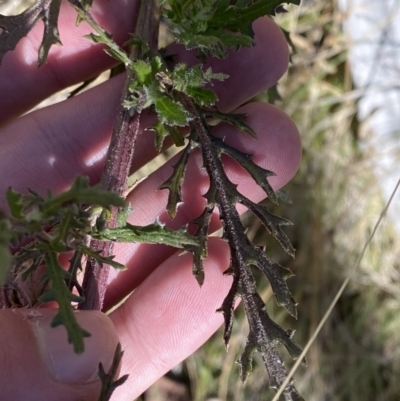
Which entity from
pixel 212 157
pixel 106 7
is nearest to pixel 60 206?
pixel 212 157

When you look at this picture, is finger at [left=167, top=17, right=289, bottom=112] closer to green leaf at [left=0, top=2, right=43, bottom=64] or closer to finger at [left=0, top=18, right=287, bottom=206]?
finger at [left=0, top=18, right=287, bottom=206]

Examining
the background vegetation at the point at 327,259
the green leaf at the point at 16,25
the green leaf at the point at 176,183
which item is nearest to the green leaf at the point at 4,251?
the green leaf at the point at 176,183

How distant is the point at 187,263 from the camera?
6.36 feet

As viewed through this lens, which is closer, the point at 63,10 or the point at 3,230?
the point at 3,230

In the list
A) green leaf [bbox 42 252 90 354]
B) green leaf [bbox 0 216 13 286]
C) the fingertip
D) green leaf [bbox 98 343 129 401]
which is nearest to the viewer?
green leaf [bbox 0 216 13 286]

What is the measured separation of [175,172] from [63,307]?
0.62m

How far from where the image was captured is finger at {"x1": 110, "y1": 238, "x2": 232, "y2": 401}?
193 centimetres

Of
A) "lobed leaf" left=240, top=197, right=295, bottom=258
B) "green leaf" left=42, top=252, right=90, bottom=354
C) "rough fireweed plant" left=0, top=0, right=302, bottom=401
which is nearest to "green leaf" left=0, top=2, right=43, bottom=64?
"rough fireweed plant" left=0, top=0, right=302, bottom=401

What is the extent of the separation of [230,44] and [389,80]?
2.16 metres

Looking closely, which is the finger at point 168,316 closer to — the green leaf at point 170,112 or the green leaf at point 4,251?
the green leaf at point 170,112

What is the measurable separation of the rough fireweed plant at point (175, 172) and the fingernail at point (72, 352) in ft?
0.18

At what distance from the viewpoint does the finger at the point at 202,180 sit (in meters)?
1.83

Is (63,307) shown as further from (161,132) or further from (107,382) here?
(161,132)

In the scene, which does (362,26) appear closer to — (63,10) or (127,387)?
(63,10)
